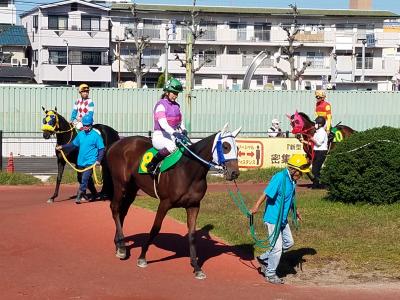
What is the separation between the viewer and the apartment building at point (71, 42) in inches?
2179

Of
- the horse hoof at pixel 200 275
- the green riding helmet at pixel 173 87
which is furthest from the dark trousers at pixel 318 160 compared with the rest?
the horse hoof at pixel 200 275

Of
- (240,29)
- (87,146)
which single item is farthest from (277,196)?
(240,29)

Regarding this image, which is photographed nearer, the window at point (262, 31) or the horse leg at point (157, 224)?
the horse leg at point (157, 224)

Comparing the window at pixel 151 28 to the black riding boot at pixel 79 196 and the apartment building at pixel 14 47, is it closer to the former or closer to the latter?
the apartment building at pixel 14 47

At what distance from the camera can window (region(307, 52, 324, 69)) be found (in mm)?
61156

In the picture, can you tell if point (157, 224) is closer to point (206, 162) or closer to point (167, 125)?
point (206, 162)

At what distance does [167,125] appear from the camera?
9.35 metres

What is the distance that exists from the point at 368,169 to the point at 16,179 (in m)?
10.9

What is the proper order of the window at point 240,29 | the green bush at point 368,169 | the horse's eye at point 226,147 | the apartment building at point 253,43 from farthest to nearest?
the window at point 240,29
the apartment building at point 253,43
the green bush at point 368,169
the horse's eye at point 226,147

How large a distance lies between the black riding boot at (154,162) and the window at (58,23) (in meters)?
48.4

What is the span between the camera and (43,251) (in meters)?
10.2

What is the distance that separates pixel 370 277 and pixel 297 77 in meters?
44.6

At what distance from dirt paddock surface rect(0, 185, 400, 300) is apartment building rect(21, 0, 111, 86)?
4391 centimetres

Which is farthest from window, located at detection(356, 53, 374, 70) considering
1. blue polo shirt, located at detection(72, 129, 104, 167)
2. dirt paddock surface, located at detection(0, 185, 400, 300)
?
dirt paddock surface, located at detection(0, 185, 400, 300)
